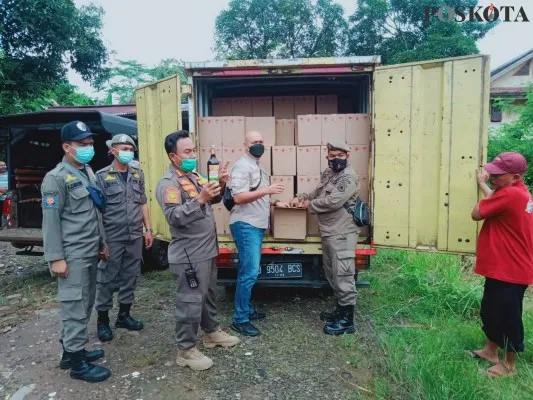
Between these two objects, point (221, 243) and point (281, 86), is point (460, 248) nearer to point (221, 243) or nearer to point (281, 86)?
point (221, 243)

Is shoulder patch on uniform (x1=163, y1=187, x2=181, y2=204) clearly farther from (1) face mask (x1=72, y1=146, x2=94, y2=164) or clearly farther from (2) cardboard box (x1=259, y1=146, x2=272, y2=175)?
(2) cardboard box (x1=259, y1=146, x2=272, y2=175)

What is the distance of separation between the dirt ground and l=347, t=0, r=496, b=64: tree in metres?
15.6

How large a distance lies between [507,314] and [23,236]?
17.6ft

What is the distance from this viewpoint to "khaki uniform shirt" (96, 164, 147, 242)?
12.0 ft

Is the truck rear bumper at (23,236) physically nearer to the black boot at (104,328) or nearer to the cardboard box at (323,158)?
the black boot at (104,328)

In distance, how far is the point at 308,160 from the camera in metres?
4.18

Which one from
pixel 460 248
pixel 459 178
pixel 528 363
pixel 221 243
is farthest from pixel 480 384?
pixel 221 243

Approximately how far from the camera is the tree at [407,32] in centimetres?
1694

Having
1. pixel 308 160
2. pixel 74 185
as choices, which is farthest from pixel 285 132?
pixel 74 185

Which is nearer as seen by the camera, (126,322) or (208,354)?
(208,354)

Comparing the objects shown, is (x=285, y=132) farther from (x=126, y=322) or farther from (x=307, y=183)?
(x=126, y=322)

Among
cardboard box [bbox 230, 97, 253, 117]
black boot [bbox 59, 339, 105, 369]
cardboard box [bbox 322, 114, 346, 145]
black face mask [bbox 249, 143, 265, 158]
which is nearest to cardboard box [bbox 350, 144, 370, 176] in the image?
cardboard box [bbox 322, 114, 346, 145]

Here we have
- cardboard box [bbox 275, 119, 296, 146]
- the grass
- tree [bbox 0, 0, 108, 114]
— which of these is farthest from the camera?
tree [bbox 0, 0, 108, 114]

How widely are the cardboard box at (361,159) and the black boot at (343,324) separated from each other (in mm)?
1323
